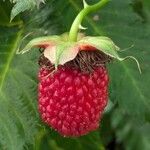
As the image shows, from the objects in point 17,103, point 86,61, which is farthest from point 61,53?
point 17,103

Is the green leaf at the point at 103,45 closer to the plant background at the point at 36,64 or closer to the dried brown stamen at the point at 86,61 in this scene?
the dried brown stamen at the point at 86,61

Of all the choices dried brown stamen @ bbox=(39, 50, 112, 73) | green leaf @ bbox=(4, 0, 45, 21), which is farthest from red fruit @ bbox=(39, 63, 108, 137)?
green leaf @ bbox=(4, 0, 45, 21)

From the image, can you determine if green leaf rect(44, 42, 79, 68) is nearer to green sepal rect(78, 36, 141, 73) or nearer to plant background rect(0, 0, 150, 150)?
green sepal rect(78, 36, 141, 73)

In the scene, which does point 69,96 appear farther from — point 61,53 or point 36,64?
point 36,64

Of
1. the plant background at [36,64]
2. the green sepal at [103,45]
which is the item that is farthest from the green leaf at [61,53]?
the plant background at [36,64]

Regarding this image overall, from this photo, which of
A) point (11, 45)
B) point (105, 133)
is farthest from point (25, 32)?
point (105, 133)

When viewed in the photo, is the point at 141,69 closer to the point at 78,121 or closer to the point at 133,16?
the point at 133,16

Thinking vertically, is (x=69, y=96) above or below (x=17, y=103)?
above

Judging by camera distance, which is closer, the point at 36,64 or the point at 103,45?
the point at 103,45
